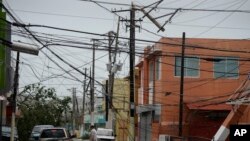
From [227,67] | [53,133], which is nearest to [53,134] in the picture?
[53,133]

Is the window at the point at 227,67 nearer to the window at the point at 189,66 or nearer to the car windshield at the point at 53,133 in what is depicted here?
the window at the point at 189,66

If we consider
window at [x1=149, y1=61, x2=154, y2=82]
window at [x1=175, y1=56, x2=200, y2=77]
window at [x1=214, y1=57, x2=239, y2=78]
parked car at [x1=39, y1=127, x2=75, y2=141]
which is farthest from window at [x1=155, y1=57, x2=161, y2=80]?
parked car at [x1=39, y1=127, x2=75, y2=141]

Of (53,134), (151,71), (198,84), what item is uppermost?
(151,71)

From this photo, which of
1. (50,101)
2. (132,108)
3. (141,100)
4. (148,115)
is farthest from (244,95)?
(50,101)

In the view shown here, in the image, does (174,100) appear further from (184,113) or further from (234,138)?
(234,138)

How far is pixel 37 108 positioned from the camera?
61844 millimetres

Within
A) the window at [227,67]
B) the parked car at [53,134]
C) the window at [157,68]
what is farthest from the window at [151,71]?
the parked car at [53,134]

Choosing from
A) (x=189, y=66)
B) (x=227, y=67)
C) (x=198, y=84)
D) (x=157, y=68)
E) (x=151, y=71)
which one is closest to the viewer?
(x=189, y=66)

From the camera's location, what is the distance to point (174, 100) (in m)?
39.6

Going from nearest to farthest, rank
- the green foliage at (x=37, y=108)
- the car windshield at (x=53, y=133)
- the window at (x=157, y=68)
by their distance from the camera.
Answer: the car windshield at (x=53, y=133) < the window at (x=157, y=68) < the green foliage at (x=37, y=108)

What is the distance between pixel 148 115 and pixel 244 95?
57.4 ft

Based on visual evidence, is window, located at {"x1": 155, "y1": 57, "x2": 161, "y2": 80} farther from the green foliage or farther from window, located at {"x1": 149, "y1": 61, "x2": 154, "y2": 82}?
the green foliage

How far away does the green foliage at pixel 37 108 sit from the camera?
57625 millimetres

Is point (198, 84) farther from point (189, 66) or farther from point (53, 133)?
point (53, 133)
